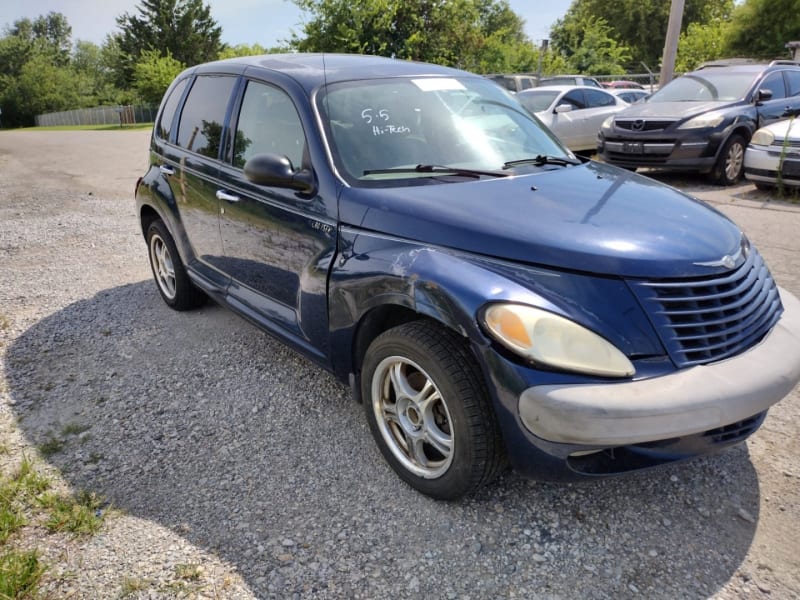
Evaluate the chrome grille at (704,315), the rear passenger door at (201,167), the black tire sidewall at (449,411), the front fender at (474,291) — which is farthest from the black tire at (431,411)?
the rear passenger door at (201,167)

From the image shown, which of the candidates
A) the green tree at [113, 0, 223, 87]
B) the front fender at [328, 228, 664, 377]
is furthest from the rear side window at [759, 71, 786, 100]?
the green tree at [113, 0, 223, 87]

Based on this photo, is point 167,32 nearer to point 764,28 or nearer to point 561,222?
point 764,28

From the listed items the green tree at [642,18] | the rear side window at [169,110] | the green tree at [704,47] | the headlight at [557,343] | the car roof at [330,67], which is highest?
the green tree at [642,18]

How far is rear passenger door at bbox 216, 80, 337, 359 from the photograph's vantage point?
295 centimetres

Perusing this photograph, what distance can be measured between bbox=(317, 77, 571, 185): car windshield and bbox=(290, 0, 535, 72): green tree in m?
20.1

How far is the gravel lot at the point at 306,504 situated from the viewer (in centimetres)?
222

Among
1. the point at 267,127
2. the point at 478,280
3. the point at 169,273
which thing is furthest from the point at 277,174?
the point at 169,273

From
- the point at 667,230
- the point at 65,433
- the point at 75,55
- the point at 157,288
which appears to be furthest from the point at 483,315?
the point at 75,55

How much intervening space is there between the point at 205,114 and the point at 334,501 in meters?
2.70

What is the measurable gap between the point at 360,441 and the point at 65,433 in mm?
1577

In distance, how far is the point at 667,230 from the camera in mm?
Answer: 2477

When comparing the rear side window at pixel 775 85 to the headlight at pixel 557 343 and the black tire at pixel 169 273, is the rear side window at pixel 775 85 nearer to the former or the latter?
the black tire at pixel 169 273

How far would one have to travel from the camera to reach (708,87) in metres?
9.84

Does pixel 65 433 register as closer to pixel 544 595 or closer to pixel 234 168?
pixel 234 168
